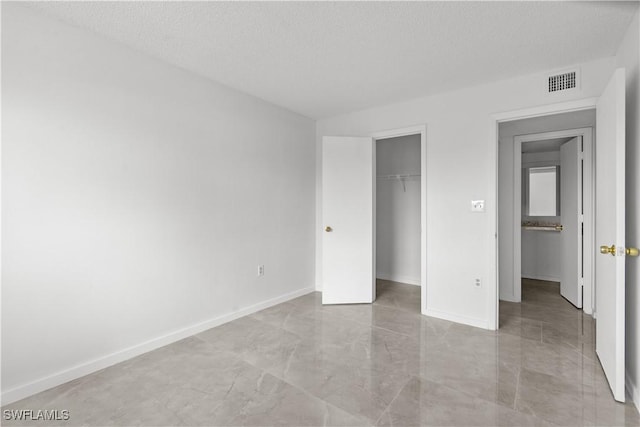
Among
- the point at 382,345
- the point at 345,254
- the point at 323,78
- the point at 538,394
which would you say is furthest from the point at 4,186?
the point at 538,394

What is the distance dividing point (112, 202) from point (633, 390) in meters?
3.66

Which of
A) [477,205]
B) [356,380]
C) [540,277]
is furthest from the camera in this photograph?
[540,277]

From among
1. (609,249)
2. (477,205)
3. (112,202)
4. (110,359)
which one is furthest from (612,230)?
(110,359)

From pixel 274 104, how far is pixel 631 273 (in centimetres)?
353

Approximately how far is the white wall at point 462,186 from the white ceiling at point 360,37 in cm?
21

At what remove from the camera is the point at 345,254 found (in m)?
4.03

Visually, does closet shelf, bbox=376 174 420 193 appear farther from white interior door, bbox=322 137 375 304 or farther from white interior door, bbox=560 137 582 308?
white interior door, bbox=560 137 582 308

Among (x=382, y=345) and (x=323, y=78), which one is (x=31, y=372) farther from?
(x=323, y=78)

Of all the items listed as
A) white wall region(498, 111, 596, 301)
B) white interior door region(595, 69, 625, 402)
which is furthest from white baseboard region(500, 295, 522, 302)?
white interior door region(595, 69, 625, 402)

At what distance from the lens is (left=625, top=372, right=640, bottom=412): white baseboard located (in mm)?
1875

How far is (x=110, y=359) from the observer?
7.91 ft

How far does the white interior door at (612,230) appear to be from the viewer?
189cm

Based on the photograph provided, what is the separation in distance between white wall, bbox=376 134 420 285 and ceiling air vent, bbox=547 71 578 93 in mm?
2182

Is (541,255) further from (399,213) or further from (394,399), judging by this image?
(394,399)
